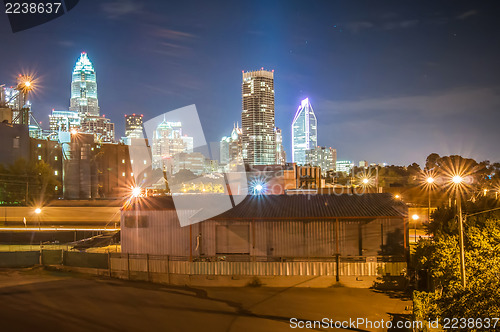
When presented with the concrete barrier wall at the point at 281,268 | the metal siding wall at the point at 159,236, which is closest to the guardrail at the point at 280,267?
the concrete barrier wall at the point at 281,268

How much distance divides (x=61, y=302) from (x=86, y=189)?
59.9 m

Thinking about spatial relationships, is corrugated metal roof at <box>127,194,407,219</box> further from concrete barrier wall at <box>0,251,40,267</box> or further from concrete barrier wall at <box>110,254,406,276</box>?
concrete barrier wall at <box>0,251,40,267</box>

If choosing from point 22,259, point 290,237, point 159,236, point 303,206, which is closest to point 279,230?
point 290,237

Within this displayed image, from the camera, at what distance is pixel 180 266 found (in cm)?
2130

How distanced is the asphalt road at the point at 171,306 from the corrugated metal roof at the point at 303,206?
387cm

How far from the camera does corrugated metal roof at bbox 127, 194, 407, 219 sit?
21.4 metres

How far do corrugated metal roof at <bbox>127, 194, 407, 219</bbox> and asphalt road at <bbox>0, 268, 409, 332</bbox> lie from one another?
3.87m

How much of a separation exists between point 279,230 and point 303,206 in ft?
7.10

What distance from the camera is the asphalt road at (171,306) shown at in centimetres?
1506

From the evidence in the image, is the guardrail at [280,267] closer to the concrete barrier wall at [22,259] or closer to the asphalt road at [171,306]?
the asphalt road at [171,306]

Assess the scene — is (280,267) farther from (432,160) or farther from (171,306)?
(432,160)

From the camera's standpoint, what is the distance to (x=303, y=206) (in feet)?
75.0

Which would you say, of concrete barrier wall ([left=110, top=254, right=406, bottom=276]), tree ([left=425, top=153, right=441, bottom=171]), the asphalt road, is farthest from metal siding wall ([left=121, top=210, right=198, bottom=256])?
tree ([left=425, top=153, right=441, bottom=171])

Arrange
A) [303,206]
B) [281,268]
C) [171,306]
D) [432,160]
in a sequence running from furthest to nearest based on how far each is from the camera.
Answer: [432,160] → [303,206] → [281,268] → [171,306]
